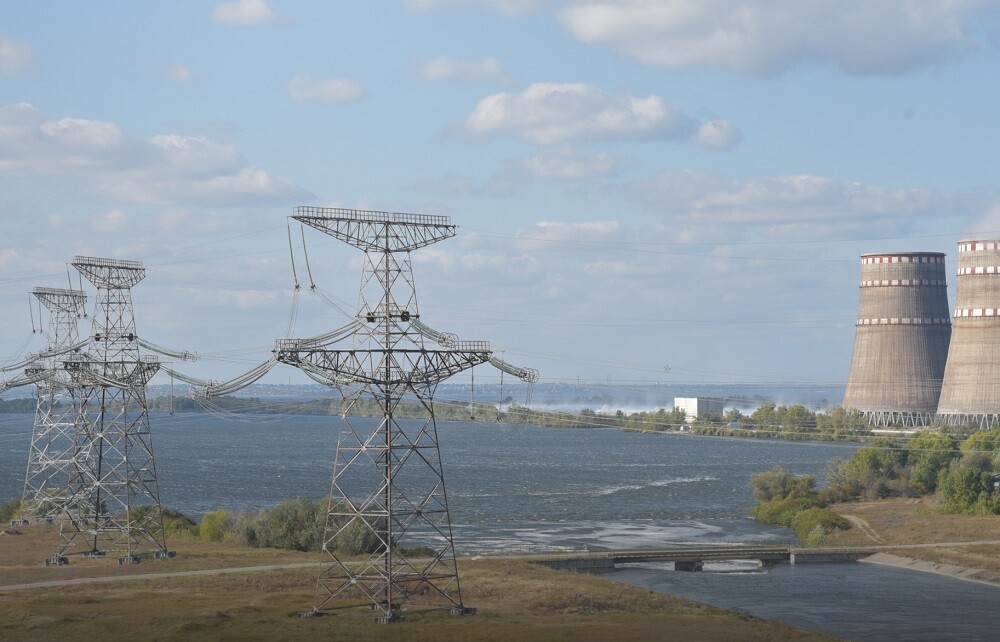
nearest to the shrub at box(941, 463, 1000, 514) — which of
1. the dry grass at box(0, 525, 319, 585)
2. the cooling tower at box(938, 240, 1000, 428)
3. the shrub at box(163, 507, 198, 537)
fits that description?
the cooling tower at box(938, 240, 1000, 428)

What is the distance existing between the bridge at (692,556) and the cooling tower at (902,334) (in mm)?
65703

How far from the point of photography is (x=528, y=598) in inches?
1735

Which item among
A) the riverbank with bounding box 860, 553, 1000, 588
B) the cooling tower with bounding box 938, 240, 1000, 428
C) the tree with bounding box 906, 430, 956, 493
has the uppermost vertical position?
the cooling tower with bounding box 938, 240, 1000, 428

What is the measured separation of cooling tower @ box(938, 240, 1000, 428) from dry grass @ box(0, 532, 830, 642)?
225ft

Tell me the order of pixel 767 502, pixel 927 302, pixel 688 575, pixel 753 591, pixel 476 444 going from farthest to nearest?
pixel 476 444 → pixel 927 302 → pixel 767 502 → pixel 688 575 → pixel 753 591

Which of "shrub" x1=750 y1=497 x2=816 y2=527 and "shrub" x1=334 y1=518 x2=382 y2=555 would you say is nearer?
"shrub" x1=334 y1=518 x2=382 y2=555

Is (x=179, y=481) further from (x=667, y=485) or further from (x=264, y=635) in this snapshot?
(x=264, y=635)

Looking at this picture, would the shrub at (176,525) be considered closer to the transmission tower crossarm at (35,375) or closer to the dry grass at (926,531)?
the transmission tower crossarm at (35,375)

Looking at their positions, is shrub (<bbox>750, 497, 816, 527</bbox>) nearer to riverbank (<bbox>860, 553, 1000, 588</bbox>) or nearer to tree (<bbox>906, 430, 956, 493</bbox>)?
tree (<bbox>906, 430, 956, 493</bbox>)

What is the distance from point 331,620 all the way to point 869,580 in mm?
30518

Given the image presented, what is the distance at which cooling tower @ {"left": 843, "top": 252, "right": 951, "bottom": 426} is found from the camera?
12644cm

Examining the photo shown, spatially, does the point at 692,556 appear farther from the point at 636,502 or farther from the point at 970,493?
the point at 636,502

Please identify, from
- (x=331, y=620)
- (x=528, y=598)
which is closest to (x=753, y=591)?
(x=528, y=598)

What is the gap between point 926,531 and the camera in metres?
71.8
